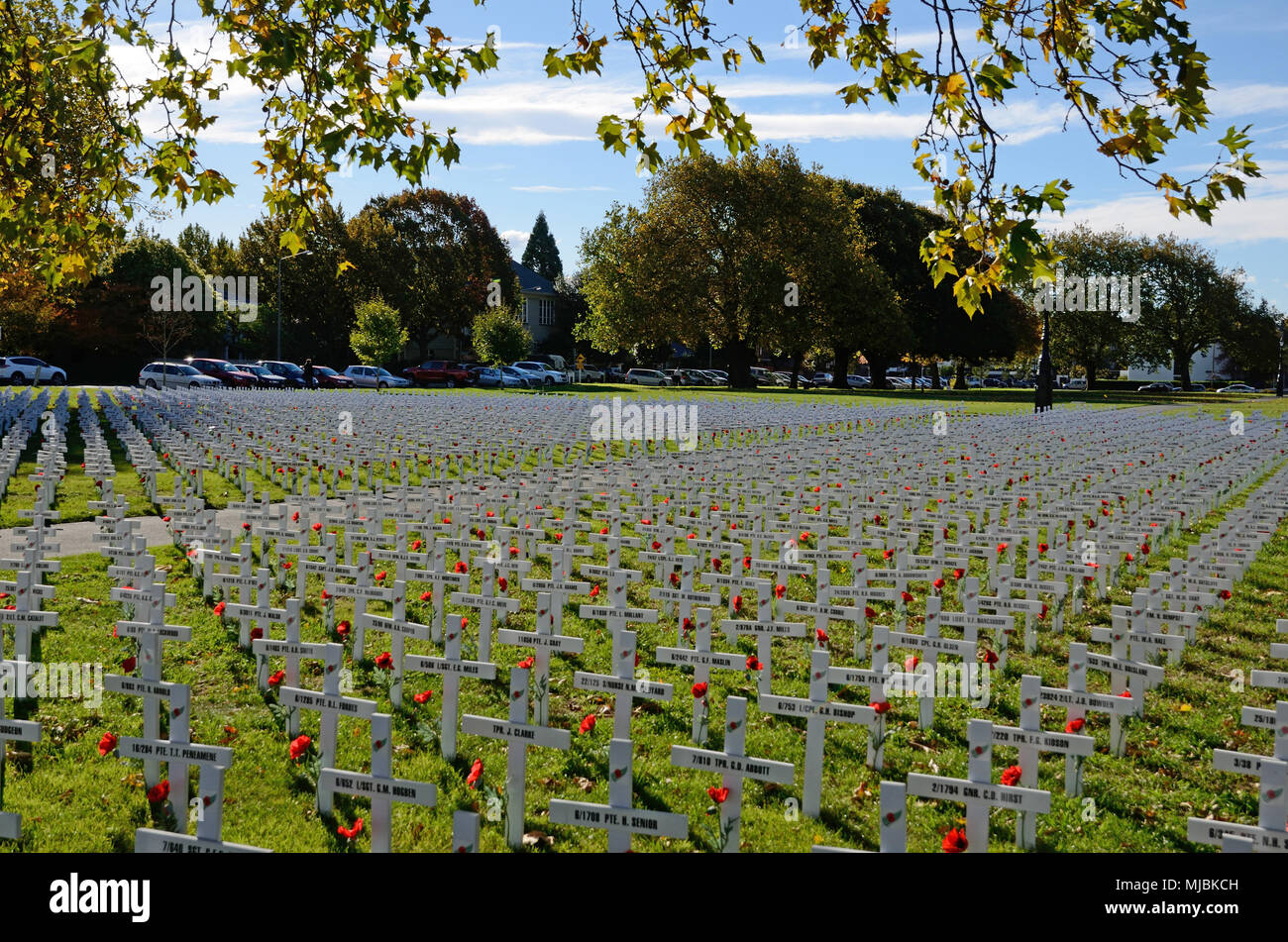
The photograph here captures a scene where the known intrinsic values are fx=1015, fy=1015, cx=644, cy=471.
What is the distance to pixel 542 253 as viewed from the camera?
4904 inches

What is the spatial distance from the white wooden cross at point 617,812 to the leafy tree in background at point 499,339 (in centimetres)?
6026

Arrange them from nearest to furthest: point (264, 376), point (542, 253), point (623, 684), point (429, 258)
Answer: point (623, 684), point (264, 376), point (429, 258), point (542, 253)

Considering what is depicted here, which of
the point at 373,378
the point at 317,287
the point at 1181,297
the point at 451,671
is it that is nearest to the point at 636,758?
the point at 451,671

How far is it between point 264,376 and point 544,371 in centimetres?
1902

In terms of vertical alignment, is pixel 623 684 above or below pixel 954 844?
above

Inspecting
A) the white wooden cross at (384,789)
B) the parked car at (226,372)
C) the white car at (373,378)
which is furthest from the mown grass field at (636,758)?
the white car at (373,378)

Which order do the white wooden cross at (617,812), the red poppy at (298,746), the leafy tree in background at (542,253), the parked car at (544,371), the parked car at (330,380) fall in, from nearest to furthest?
the white wooden cross at (617,812) → the red poppy at (298,746) → the parked car at (330,380) → the parked car at (544,371) → the leafy tree in background at (542,253)

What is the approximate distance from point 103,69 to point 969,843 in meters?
7.98

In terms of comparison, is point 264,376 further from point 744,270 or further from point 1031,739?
point 1031,739

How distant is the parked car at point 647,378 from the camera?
69.2 m

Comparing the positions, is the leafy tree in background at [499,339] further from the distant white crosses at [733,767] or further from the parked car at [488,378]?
the distant white crosses at [733,767]

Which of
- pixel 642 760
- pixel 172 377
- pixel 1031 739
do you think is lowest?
pixel 642 760

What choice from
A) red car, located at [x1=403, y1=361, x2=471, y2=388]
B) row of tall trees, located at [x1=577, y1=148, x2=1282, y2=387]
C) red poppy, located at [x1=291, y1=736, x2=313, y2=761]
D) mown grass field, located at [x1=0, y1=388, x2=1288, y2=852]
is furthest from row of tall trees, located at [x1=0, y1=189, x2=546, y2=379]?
red poppy, located at [x1=291, y1=736, x2=313, y2=761]

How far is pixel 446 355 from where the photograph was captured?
3536 inches
